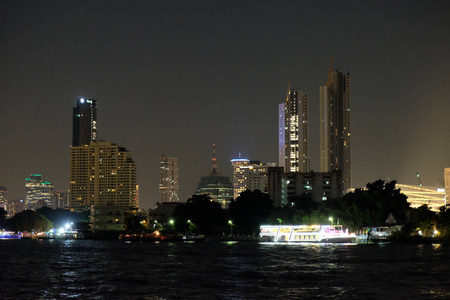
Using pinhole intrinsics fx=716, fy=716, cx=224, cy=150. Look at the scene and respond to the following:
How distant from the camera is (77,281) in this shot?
207ft

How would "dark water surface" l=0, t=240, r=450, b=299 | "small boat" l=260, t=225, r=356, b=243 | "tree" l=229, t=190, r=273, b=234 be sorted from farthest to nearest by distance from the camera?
"tree" l=229, t=190, r=273, b=234 → "small boat" l=260, t=225, r=356, b=243 → "dark water surface" l=0, t=240, r=450, b=299

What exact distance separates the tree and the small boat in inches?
796

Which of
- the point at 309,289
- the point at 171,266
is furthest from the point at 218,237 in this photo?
the point at 309,289

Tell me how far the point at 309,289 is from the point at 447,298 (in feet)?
35.4

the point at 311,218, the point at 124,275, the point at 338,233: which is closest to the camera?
the point at 124,275

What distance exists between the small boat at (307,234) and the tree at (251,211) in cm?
2022

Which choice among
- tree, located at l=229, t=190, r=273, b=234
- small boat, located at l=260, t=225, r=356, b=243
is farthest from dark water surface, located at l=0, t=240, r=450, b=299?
tree, located at l=229, t=190, r=273, b=234

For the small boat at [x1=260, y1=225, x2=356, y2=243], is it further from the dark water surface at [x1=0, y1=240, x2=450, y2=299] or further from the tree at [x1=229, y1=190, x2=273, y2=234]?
the dark water surface at [x1=0, y1=240, x2=450, y2=299]

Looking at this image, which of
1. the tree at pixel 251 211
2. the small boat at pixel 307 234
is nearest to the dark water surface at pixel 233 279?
the small boat at pixel 307 234

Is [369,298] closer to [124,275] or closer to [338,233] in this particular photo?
[124,275]

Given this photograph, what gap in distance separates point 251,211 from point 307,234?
31420 millimetres

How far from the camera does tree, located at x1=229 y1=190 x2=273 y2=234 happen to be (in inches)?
7470

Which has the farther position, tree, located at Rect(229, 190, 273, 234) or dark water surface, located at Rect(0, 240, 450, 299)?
tree, located at Rect(229, 190, 273, 234)

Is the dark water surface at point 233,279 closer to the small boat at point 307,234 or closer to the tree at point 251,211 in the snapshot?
the small boat at point 307,234
